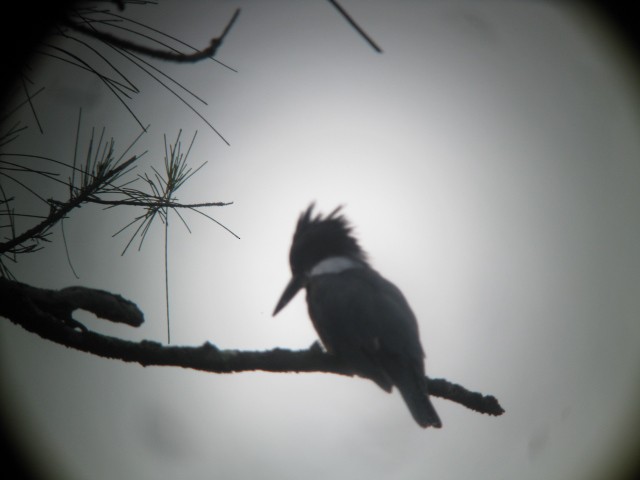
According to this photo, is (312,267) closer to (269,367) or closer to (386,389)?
(386,389)

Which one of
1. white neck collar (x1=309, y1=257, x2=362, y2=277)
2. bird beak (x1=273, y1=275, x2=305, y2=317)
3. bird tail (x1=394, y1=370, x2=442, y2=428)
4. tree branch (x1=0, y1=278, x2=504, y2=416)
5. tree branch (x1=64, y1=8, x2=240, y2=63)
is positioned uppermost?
tree branch (x1=64, y1=8, x2=240, y2=63)

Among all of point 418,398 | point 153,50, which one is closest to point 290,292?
point 418,398

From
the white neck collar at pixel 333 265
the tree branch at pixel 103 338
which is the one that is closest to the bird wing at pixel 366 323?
the white neck collar at pixel 333 265

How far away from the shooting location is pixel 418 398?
2775 millimetres

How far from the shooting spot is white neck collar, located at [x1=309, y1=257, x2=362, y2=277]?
4.14 metres

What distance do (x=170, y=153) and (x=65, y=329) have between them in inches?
38.2

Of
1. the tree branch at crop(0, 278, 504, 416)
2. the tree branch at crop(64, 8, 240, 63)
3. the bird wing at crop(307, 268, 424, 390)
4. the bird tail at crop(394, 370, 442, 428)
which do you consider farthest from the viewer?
the bird wing at crop(307, 268, 424, 390)

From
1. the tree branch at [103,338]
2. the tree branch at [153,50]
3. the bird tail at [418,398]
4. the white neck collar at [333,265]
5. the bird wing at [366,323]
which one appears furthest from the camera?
the white neck collar at [333,265]

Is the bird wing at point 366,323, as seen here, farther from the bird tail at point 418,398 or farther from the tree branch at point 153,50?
the tree branch at point 153,50

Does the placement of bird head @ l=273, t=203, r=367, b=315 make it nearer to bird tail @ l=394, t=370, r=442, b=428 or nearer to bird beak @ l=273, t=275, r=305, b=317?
bird beak @ l=273, t=275, r=305, b=317

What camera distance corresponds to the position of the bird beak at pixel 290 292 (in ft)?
13.7

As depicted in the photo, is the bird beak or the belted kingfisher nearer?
the belted kingfisher

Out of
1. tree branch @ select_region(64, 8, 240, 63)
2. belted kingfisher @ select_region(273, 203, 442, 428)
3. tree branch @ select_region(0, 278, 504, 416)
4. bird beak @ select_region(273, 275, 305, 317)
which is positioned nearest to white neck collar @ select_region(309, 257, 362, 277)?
belted kingfisher @ select_region(273, 203, 442, 428)

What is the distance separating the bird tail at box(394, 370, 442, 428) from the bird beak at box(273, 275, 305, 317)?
4.84 feet
